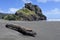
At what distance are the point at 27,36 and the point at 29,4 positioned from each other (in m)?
98.8

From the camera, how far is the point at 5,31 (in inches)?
775

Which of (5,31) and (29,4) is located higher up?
(29,4)

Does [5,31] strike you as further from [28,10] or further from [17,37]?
[28,10]

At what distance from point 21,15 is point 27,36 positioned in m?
90.3

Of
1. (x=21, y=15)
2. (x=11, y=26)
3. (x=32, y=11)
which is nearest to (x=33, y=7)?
(x=32, y=11)

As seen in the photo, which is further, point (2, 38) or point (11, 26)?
point (11, 26)

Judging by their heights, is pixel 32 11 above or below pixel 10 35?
above

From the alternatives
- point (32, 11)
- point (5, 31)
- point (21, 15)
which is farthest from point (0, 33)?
point (32, 11)

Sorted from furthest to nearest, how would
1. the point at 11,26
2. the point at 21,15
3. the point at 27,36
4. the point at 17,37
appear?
the point at 21,15 < the point at 11,26 < the point at 27,36 < the point at 17,37

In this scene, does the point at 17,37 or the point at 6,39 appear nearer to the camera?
the point at 6,39

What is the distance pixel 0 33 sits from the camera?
18750 millimetres

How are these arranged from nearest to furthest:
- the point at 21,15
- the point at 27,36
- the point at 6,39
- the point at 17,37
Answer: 1. the point at 6,39
2. the point at 17,37
3. the point at 27,36
4. the point at 21,15

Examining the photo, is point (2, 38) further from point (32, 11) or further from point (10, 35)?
point (32, 11)

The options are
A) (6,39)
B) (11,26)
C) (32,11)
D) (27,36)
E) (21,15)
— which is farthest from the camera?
(32,11)
